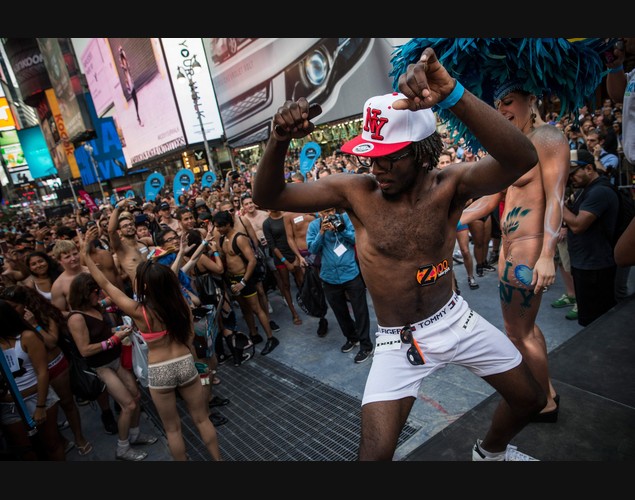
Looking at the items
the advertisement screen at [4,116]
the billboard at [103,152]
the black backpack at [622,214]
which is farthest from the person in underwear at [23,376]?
the advertisement screen at [4,116]

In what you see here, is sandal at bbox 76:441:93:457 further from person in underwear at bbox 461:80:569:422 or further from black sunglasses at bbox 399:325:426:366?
person in underwear at bbox 461:80:569:422

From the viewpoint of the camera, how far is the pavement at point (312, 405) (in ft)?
10.8

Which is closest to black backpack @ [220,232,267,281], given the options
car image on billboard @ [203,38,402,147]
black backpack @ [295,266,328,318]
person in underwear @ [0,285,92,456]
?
black backpack @ [295,266,328,318]

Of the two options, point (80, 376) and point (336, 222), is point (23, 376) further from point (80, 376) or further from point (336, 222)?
point (336, 222)

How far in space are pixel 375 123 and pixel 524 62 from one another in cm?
124

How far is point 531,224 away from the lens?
2533 millimetres

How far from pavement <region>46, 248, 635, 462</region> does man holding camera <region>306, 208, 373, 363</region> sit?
35cm

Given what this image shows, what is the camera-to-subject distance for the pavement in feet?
10.8

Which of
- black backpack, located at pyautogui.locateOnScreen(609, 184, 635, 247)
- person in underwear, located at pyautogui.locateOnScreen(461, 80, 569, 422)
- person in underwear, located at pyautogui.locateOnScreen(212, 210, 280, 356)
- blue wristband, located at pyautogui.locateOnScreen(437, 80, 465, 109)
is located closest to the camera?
blue wristband, located at pyautogui.locateOnScreen(437, 80, 465, 109)

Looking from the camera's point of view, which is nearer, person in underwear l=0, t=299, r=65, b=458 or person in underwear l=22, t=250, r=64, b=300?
person in underwear l=0, t=299, r=65, b=458

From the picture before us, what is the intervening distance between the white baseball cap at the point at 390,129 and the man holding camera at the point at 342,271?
107 inches

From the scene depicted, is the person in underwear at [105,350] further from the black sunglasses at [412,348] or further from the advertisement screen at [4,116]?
the advertisement screen at [4,116]

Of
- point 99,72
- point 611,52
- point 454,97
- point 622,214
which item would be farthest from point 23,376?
point 99,72

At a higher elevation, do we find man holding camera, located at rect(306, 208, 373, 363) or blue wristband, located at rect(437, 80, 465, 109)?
blue wristband, located at rect(437, 80, 465, 109)
